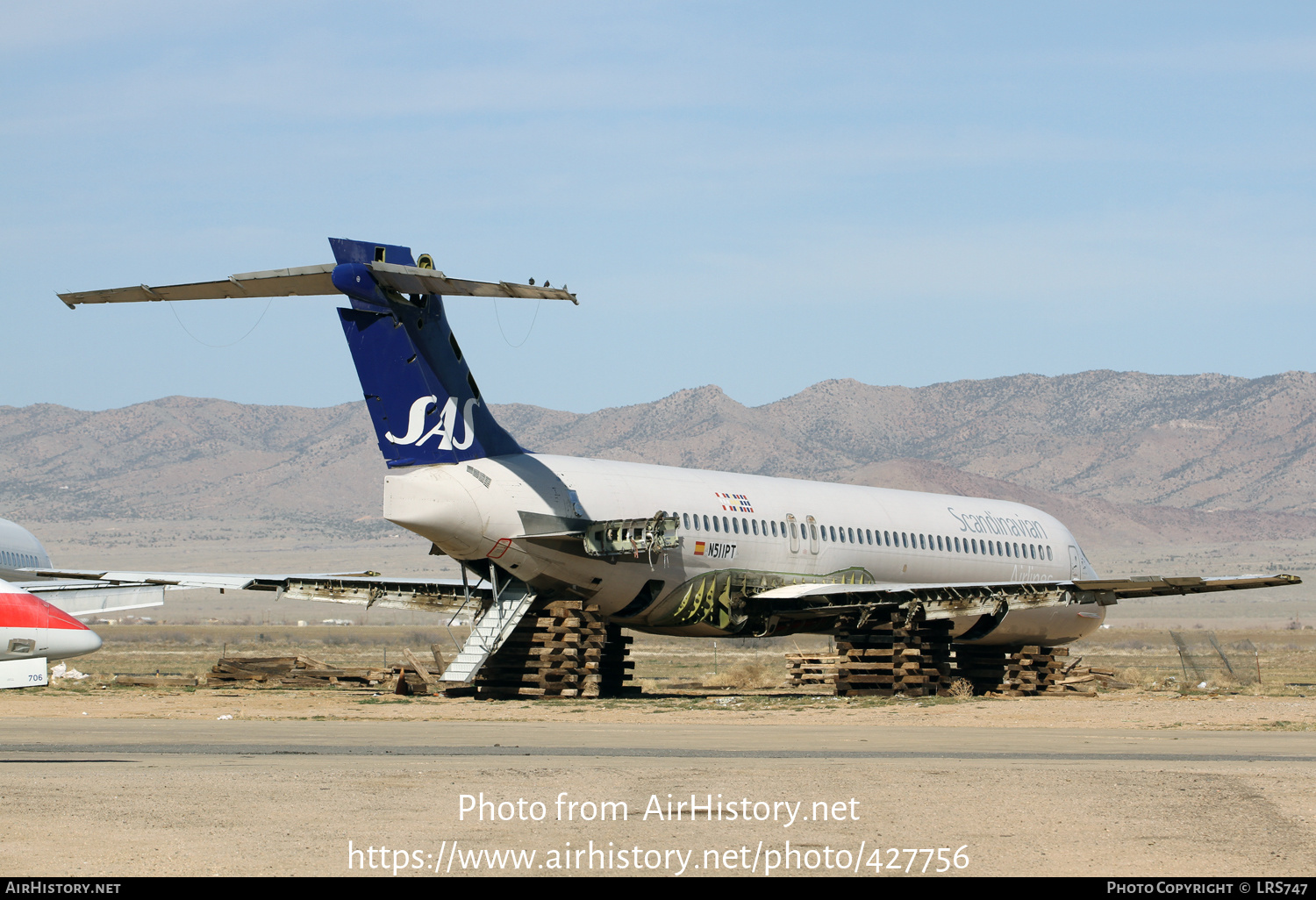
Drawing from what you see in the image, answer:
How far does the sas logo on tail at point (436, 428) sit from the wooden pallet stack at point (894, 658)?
30.8 feet

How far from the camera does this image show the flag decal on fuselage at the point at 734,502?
33031mm

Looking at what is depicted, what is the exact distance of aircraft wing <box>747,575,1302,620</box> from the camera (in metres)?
30.9

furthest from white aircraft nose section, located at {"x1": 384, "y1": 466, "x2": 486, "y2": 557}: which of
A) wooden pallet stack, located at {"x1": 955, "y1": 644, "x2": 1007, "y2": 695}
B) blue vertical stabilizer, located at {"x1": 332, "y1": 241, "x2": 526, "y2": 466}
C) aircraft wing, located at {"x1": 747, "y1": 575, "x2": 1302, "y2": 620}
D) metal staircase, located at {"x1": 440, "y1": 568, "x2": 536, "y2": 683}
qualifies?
wooden pallet stack, located at {"x1": 955, "y1": 644, "x2": 1007, "y2": 695}

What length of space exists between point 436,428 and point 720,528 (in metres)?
6.81

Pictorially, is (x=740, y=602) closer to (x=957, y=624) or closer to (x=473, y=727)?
(x=957, y=624)

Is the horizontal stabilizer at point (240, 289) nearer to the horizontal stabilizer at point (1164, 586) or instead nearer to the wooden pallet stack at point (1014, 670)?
the horizontal stabilizer at point (1164, 586)

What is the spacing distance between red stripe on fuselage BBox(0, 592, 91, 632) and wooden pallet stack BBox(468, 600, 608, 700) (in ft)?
44.2

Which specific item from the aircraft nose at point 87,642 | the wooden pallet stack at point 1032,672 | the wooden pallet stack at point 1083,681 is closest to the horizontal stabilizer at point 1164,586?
the wooden pallet stack at point 1032,672

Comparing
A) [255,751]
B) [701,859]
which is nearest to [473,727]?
[255,751]

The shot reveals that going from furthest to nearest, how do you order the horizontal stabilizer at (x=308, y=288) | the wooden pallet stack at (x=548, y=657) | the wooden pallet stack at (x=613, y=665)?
the wooden pallet stack at (x=613, y=665)
the wooden pallet stack at (x=548, y=657)
the horizontal stabilizer at (x=308, y=288)

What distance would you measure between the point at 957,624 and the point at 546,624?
10543mm

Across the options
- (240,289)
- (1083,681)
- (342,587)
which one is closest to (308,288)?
(240,289)

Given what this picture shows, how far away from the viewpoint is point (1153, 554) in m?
181

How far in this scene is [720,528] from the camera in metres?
32.7
